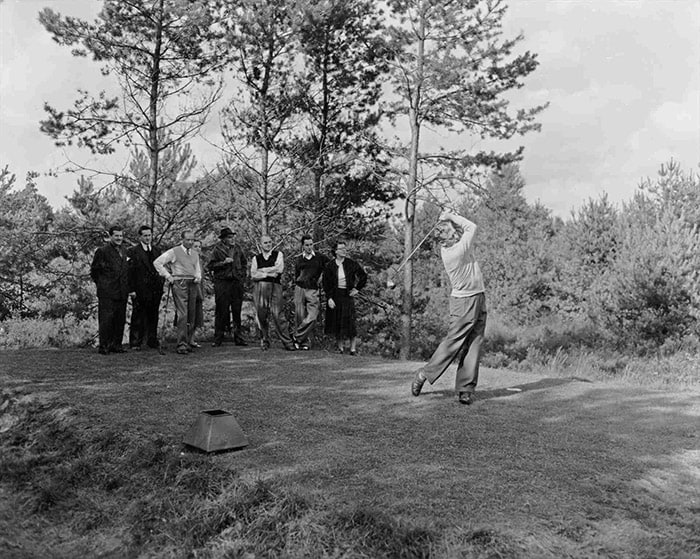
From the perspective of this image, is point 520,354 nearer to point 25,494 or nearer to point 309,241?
point 309,241

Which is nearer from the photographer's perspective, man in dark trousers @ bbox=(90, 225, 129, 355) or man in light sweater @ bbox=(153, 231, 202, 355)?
man in dark trousers @ bbox=(90, 225, 129, 355)

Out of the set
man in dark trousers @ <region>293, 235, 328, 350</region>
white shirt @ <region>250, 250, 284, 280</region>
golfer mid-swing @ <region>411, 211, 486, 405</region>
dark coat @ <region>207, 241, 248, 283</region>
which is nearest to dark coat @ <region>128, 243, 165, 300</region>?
dark coat @ <region>207, 241, 248, 283</region>

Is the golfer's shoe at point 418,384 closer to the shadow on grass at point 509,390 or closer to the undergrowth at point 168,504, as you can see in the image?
the shadow on grass at point 509,390

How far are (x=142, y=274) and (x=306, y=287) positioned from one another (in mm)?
2931

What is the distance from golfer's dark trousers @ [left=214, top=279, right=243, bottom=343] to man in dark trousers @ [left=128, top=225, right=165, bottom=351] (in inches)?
46.8

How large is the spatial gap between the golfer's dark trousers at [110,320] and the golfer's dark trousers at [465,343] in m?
5.63

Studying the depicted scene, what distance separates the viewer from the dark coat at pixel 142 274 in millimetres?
10242

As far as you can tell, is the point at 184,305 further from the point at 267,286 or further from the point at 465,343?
the point at 465,343

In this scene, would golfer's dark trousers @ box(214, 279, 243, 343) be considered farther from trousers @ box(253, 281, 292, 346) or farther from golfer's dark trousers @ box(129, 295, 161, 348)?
golfer's dark trousers @ box(129, 295, 161, 348)

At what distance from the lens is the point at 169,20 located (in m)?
13.7

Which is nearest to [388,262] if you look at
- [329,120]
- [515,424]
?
[329,120]

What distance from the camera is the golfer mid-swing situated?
6.78 meters

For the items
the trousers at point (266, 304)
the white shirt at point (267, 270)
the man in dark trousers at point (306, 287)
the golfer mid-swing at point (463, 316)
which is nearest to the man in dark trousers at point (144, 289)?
the white shirt at point (267, 270)

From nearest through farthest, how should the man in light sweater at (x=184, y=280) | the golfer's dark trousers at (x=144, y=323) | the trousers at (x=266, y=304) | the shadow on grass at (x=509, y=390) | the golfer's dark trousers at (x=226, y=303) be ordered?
the shadow on grass at (x=509, y=390) → the man in light sweater at (x=184, y=280) → the golfer's dark trousers at (x=144, y=323) → the trousers at (x=266, y=304) → the golfer's dark trousers at (x=226, y=303)
